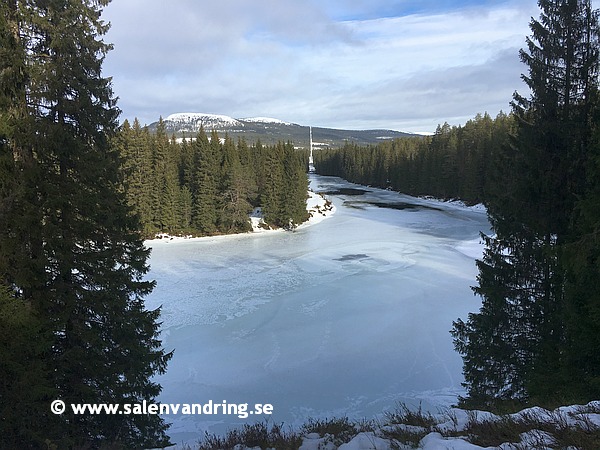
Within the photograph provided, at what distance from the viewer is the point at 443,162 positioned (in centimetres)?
6100

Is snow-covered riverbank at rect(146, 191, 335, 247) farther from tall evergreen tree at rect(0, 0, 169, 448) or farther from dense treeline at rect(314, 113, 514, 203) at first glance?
tall evergreen tree at rect(0, 0, 169, 448)

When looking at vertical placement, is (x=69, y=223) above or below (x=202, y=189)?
below

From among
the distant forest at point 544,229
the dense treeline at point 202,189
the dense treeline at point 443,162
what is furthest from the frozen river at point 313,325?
the dense treeline at point 443,162

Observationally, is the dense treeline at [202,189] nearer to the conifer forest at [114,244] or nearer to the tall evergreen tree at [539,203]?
the conifer forest at [114,244]

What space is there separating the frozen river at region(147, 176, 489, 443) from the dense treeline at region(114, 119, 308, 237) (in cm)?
873

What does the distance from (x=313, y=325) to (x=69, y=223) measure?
9563 millimetres

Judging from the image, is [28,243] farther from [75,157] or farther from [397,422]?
[397,422]

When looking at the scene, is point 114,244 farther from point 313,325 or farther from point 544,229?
point 313,325

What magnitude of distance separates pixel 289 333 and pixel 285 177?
A: 28.8 metres

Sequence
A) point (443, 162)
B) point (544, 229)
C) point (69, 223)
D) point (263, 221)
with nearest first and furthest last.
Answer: point (69, 223) < point (544, 229) < point (263, 221) < point (443, 162)

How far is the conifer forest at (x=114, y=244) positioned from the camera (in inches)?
215

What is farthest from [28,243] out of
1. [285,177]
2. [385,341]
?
[285,177]

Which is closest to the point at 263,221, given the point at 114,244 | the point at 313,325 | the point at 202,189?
the point at 202,189

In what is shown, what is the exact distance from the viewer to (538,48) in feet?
25.9
